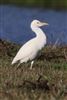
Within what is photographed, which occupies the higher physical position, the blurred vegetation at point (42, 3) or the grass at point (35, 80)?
the grass at point (35, 80)

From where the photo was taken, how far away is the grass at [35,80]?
7949mm

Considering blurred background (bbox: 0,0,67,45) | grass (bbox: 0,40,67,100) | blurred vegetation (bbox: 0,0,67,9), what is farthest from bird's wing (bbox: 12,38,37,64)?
blurred vegetation (bbox: 0,0,67,9)

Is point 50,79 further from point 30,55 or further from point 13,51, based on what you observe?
point 13,51

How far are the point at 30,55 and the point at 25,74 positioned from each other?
1.41 m

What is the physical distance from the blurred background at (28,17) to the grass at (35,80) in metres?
7.51

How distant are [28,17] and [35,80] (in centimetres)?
1945

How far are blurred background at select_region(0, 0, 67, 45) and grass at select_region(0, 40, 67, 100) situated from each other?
7511 millimetres

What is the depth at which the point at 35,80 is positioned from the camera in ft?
29.3

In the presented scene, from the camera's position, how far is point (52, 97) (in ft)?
25.3

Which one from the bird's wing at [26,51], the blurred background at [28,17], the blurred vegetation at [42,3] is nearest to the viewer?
the bird's wing at [26,51]

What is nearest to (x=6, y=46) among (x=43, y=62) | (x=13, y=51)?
(x=13, y=51)

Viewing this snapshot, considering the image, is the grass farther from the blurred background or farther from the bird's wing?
the blurred background

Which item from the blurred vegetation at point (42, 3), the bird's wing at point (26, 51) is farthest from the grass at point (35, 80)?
the blurred vegetation at point (42, 3)

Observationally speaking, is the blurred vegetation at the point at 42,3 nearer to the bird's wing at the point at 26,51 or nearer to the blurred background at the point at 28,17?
the blurred background at the point at 28,17
